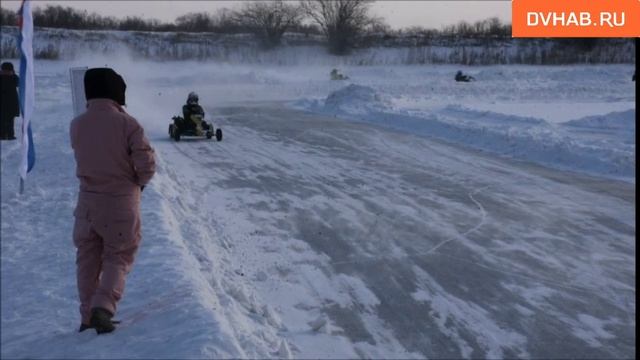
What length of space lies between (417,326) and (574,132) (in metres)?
14.8

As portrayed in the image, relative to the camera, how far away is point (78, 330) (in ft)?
14.4

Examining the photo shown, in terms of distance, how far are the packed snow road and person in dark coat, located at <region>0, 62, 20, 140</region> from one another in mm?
3450

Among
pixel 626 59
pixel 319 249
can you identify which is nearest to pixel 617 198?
pixel 319 249

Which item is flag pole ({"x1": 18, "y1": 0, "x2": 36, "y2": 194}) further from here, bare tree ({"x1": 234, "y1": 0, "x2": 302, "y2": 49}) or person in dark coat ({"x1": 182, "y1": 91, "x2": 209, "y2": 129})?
bare tree ({"x1": 234, "y1": 0, "x2": 302, "y2": 49})

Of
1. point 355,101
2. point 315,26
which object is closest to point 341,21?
point 315,26

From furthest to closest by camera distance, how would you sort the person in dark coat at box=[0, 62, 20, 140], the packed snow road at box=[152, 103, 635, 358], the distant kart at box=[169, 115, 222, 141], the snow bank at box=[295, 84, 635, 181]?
the distant kart at box=[169, 115, 222, 141], the person in dark coat at box=[0, 62, 20, 140], the snow bank at box=[295, 84, 635, 181], the packed snow road at box=[152, 103, 635, 358]

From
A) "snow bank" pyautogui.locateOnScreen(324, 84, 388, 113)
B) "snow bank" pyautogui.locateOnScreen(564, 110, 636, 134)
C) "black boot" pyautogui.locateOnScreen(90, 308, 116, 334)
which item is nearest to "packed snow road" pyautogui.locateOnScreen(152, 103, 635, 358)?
"black boot" pyautogui.locateOnScreen(90, 308, 116, 334)

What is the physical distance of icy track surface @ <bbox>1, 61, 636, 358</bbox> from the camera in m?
4.68

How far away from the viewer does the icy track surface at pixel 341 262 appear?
468 centimetres

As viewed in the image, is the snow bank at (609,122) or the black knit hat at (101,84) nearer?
the black knit hat at (101,84)

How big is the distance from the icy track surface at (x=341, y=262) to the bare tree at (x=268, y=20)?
71.0 metres

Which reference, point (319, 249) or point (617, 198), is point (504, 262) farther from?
point (617, 198)

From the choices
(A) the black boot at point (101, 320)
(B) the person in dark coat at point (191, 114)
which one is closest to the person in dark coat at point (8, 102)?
(B) the person in dark coat at point (191, 114)

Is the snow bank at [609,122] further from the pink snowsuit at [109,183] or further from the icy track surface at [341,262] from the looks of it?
the pink snowsuit at [109,183]
